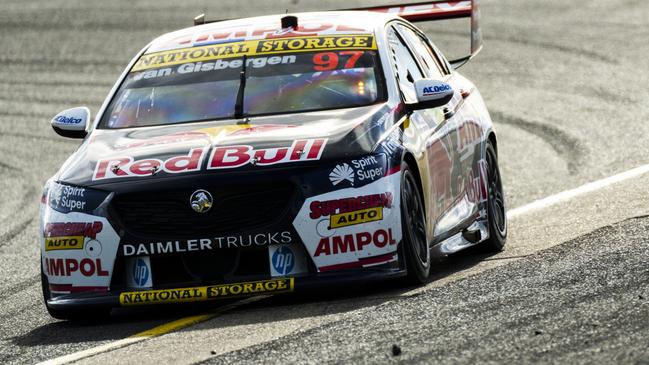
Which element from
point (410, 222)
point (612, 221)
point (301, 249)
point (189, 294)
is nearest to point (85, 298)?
point (189, 294)

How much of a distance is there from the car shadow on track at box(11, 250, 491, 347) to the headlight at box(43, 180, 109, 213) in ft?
1.87

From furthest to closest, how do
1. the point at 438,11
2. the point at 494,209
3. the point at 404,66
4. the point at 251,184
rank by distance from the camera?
the point at 438,11, the point at 494,209, the point at 404,66, the point at 251,184

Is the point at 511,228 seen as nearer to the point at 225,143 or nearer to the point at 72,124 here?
the point at 72,124

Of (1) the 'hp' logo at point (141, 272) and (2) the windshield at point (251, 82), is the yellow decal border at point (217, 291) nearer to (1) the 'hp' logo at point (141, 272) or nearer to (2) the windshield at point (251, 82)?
(1) the 'hp' logo at point (141, 272)

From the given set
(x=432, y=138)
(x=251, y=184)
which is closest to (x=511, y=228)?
(x=432, y=138)

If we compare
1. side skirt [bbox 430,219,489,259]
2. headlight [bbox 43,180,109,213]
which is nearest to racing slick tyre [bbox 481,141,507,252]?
side skirt [bbox 430,219,489,259]

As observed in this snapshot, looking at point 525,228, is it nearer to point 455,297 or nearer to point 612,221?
point 612,221

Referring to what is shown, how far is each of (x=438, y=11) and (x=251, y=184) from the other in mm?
3965

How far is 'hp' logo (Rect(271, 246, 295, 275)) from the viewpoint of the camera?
24.2 ft

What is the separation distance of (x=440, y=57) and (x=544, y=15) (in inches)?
551

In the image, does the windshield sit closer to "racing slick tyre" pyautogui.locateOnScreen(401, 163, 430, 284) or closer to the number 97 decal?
the number 97 decal

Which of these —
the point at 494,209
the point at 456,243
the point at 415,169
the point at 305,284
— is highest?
the point at 415,169

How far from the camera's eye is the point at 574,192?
40.4ft

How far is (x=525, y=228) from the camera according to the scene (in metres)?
10.8
